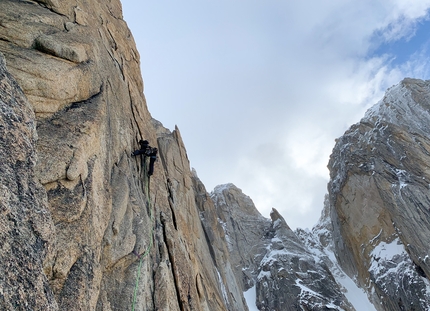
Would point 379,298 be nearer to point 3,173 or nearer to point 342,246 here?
point 342,246

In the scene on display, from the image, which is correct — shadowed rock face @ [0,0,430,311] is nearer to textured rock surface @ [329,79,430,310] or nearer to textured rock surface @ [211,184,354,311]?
textured rock surface @ [211,184,354,311]

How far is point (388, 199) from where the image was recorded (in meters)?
42.7

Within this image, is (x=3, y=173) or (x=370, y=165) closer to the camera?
(x=3, y=173)

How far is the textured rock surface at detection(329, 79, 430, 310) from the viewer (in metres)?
38.0

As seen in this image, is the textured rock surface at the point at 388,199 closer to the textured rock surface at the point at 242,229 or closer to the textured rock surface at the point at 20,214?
the textured rock surface at the point at 242,229

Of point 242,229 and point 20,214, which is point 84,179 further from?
point 242,229

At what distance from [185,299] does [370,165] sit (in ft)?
145

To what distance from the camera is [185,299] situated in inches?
416

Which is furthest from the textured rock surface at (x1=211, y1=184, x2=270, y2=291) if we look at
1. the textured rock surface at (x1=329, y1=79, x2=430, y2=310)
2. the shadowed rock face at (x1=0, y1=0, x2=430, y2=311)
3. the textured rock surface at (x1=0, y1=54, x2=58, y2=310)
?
the textured rock surface at (x1=0, y1=54, x2=58, y2=310)

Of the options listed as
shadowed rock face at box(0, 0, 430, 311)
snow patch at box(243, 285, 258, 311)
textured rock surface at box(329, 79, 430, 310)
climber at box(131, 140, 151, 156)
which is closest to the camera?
shadowed rock face at box(0, 0, 430, 311)

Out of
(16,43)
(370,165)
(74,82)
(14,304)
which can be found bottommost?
(14,304)

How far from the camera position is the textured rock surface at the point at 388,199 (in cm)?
3803

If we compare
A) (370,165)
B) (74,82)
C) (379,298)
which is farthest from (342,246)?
(74,82)

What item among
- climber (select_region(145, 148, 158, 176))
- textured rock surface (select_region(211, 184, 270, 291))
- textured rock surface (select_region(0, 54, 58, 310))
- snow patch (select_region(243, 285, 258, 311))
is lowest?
textured rock surface (select_region(0, 54, 58, 310))
